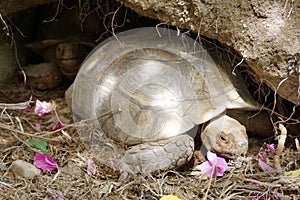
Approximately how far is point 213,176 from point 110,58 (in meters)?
0.88

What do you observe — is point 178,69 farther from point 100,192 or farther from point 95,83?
point 100,192

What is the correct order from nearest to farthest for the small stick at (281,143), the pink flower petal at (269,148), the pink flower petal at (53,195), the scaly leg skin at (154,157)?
1. the pink flower petal at (53,195)
2. the scaly leg skin at (154,157)
3. the small stick at (281,143)
4. the pink flower petal at (269,148)

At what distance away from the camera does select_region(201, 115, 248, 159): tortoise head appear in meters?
2.41

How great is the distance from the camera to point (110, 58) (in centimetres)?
271

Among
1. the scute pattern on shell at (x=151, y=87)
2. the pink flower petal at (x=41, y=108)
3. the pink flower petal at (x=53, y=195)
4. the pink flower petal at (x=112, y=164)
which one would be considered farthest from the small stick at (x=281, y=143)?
the pink flower petal at (x=41, y=108)

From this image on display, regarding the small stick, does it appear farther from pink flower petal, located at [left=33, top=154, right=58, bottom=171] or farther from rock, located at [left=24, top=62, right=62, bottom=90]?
rock, located at [left=24, top=62, right=62, bottom=90]

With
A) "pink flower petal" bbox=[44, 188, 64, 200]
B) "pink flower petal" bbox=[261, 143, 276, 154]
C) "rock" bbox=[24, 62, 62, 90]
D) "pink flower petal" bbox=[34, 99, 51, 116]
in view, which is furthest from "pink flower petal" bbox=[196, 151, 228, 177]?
"rock" bbox=[24, 62, 62, 90]

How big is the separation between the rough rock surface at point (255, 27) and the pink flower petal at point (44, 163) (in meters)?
0.84

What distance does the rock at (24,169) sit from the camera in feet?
7.32

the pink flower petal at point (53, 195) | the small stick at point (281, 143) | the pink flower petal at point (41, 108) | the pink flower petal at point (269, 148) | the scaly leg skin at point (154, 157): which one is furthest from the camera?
the pink flower petal at point (41, 108)

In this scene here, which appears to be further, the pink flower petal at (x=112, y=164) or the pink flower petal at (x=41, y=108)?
the pink flower petal at (x=41, y=108)

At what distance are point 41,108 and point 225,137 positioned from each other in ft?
3.69

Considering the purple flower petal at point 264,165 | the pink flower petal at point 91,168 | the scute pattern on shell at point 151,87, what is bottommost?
the pink flower petal at point 91,168

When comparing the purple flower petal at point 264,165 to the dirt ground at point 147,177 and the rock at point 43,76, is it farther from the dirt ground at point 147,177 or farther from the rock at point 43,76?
the rock at point 43,76
